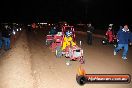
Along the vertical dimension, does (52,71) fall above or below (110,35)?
below

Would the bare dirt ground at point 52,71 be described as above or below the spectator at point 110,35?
below

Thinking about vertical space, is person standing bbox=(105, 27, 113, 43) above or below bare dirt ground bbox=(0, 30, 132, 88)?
above

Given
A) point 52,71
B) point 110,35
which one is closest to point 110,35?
point 110,35

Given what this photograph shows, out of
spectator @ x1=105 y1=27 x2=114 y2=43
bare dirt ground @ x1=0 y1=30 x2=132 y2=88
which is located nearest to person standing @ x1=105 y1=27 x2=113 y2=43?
spectator @ x1=105 y1=27 x2=114 y2=43

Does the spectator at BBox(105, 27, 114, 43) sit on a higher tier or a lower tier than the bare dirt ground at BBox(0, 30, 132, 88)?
higher

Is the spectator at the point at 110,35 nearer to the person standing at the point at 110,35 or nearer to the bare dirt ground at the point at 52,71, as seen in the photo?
the person standing at the point at 110,35

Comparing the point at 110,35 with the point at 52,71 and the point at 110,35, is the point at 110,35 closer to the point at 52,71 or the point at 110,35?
the point at 110,35

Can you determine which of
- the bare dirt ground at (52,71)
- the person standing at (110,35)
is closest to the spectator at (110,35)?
the person standing at (110,35)

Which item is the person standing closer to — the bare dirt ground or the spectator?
the spectator

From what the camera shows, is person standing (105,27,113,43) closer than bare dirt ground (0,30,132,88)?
No

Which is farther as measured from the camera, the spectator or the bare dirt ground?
the spectator

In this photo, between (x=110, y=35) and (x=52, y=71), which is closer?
(x=52, y=71)

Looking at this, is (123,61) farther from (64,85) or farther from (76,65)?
(64,85)

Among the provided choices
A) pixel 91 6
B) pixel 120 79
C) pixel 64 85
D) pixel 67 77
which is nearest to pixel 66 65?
pixel 67 77
